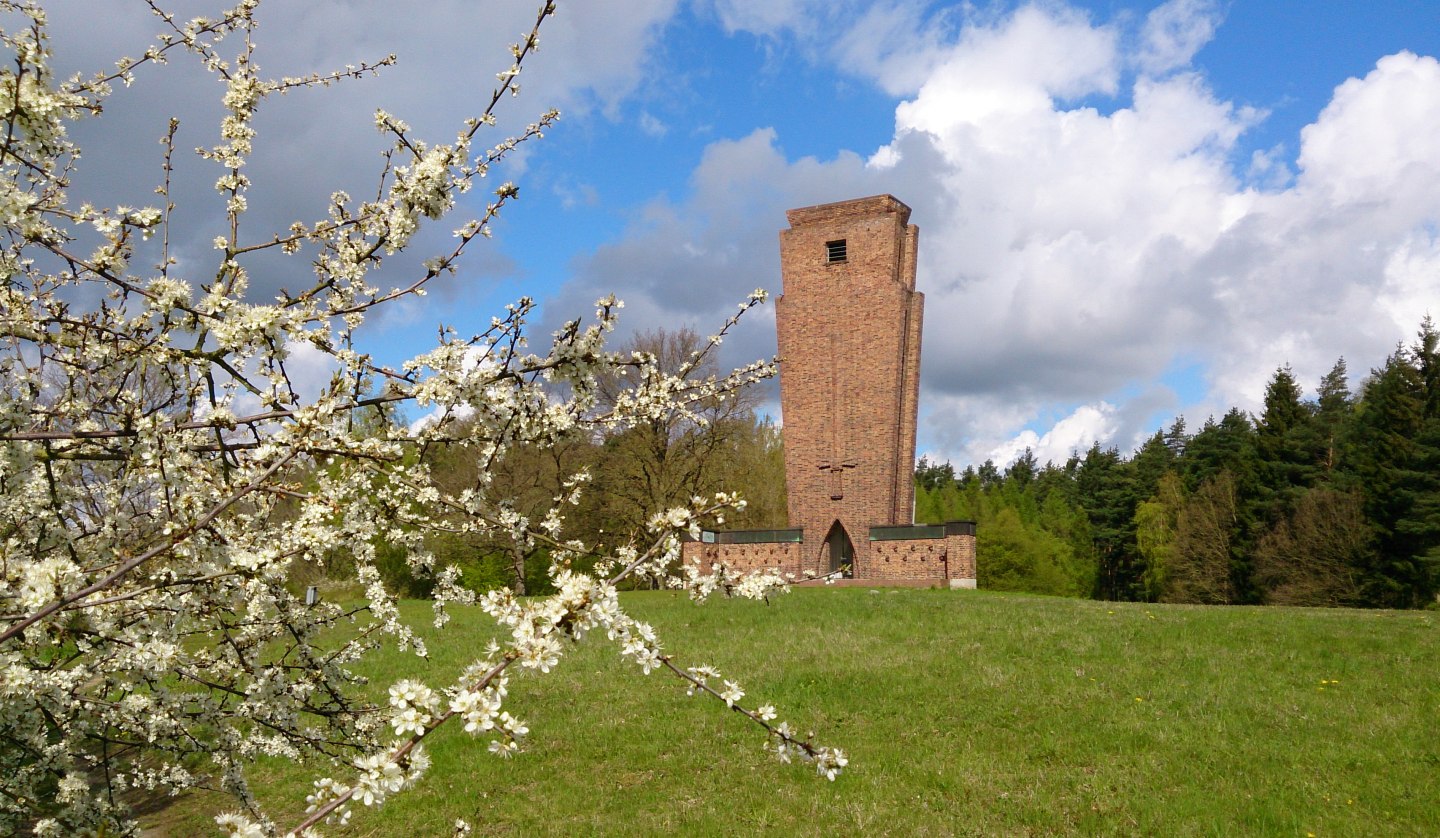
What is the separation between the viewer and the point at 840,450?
23953 millimetres

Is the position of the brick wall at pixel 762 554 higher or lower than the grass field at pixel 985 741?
higher

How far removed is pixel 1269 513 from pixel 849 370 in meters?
27.5

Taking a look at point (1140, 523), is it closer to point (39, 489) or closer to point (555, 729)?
point (555, 729)

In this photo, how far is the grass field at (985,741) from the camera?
6.43m

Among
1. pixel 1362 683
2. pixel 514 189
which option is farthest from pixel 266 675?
pixel 1362 683

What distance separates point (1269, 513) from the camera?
1554 inches

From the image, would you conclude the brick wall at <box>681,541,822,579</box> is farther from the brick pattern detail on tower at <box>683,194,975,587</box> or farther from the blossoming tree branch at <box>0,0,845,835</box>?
the blossoming tree branch at <box>0,0,845,835</box>

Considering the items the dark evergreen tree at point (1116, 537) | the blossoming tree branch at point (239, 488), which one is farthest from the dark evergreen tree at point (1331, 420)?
the blossoming tree branch at point (239, 488)

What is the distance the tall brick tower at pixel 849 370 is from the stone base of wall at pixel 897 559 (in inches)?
14.8

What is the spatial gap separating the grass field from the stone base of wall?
8.53 meters

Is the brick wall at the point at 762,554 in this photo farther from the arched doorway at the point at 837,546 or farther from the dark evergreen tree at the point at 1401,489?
the dark evergreen tree at the point at 1401,489

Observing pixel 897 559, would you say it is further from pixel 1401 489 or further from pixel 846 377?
pixel 1401 489

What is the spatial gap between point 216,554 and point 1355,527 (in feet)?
129

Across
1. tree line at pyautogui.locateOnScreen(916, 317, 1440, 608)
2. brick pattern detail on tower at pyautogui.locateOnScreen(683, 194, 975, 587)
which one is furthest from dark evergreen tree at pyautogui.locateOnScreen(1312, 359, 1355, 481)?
brick pattern detail on tower at pyautogui.locateOnScreen(683, 194, 975, 587)
